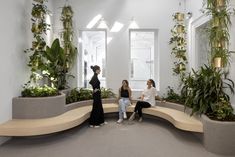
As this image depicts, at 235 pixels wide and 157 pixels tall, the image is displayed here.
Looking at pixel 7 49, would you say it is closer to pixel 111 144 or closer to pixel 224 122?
pixel 111 144

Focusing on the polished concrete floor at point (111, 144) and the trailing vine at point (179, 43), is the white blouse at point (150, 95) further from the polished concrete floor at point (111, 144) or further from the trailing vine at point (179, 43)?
the trailing vine at point (179, 43)

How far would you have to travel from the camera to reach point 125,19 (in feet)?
23.0

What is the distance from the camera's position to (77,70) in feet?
23.5

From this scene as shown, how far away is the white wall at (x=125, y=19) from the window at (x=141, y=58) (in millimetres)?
547

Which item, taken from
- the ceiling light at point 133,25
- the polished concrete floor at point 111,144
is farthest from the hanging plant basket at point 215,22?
the ceiling light at point 133,25

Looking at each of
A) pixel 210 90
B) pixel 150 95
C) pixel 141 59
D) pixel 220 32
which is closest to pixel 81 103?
pixel 150 95

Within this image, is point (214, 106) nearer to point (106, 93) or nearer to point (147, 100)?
point (147, 100)

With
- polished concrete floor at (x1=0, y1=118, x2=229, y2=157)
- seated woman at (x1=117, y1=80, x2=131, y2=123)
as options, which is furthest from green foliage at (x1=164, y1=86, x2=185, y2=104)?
seated woman at (x1=117, y1=80, x2=131, y2=123)

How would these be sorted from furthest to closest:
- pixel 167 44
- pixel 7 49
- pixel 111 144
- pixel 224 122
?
pixel 167 44, pixel 7 49, pixel 111 144, pixel 224 122

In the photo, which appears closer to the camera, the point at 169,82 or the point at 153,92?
the point at 153,92

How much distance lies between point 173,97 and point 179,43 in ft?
5.18

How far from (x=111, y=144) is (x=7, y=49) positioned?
2734 millimetres

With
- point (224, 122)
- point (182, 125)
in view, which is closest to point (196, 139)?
point (182, 125)

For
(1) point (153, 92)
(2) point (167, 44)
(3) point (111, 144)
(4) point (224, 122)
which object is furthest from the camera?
(2) point (167, 44)
